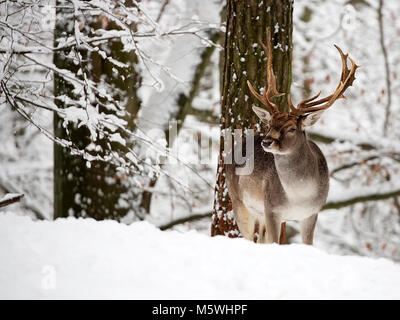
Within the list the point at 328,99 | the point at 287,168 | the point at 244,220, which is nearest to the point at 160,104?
the point at 244,220

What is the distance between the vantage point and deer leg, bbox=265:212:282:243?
14.4 feet

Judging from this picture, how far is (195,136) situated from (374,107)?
448 centimetres

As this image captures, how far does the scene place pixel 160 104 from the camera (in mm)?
8219

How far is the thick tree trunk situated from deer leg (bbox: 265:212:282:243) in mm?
646

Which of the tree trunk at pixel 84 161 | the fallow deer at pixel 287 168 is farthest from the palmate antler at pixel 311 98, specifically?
the tree trunk at pixel 84 161

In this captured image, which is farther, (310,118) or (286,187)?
(286,187)

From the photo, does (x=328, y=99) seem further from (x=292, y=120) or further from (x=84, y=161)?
(x=84, y=161)

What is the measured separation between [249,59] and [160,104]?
3389mm

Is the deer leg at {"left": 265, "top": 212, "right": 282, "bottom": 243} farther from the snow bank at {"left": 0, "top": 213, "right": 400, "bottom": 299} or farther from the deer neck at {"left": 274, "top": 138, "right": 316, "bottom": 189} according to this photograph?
the snow bank at {"left": 0, "top": 213, "right": 400, "bottom": 299}

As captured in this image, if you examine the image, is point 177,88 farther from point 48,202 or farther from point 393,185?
point 48,202

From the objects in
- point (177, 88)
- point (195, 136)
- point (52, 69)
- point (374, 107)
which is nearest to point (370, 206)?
point (374, 107)

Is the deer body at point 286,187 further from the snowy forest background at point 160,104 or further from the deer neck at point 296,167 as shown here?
the snowy forest background at point 160,104

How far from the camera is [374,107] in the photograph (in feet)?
44.4

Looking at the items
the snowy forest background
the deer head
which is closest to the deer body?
the deer head
